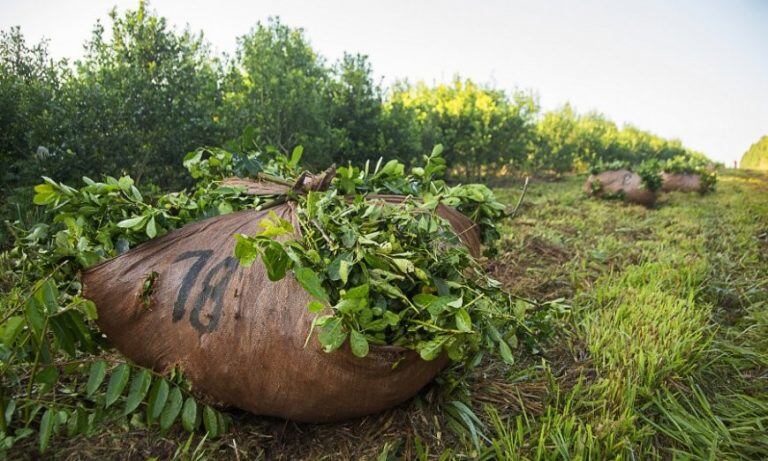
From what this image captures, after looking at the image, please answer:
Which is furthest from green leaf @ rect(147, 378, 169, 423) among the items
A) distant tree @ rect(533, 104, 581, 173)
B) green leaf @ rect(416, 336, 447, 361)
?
distant tree @ rect(533, 104, 581, 173)

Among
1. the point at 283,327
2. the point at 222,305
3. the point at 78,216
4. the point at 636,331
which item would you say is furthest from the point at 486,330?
the point at 78,216

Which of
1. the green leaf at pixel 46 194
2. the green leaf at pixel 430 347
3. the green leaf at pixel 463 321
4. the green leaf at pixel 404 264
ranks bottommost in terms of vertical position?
the green leaf at pixel 430 347

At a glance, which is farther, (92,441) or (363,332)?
(92,441)

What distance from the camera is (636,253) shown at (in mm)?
3584

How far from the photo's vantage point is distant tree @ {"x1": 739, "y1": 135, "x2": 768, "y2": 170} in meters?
13.3

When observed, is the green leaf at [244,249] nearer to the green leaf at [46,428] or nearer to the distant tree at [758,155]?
the green leaf at [46,428]

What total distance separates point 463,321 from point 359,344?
0.29 m

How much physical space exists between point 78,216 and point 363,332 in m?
1.18

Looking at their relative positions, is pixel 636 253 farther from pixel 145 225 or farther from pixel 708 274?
pixel 145 225

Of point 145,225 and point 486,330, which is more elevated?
point 145,225

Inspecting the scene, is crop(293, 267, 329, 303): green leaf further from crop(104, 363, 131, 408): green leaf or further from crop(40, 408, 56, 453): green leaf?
crop(40, 408, 56, 453): green leaf

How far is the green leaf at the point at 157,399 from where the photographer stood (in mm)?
1292

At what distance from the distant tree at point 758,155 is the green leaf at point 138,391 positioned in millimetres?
16724

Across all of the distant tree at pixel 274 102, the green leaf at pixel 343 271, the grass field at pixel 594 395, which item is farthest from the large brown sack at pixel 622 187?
the green leaf at pixel 343 271
